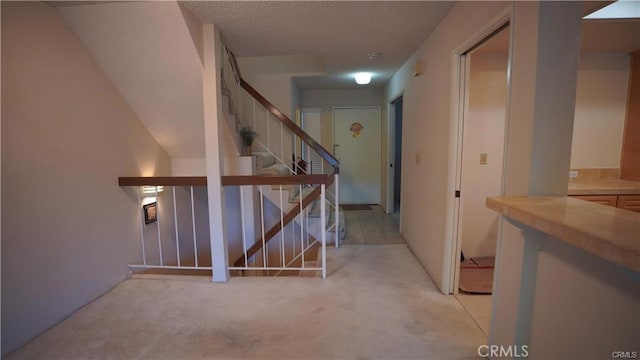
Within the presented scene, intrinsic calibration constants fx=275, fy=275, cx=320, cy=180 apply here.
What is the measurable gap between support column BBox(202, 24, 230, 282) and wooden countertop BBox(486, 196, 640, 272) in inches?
81.5

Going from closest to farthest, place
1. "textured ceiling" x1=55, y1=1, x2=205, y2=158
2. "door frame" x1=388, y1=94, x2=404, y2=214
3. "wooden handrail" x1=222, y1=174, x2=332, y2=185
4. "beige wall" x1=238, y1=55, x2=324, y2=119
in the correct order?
"textured ceiling" x1=55, y1=1, x2=205, y2=158 < "wooden handrail" x1=222, y1=174, x2=332, y2=185 < "beige wall" x1=238, y1=55, x2=324, y2=119 < "door frame" x1=388, y1=94, x2=404, y2=214

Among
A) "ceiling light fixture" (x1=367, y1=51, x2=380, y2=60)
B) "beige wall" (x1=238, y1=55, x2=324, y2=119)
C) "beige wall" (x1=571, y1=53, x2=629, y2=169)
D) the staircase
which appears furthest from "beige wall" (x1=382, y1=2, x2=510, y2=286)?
"beige wall" (x1=238, y1=55, x2=324, y2=119)

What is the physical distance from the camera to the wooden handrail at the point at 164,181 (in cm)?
244

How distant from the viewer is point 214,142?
2.38m

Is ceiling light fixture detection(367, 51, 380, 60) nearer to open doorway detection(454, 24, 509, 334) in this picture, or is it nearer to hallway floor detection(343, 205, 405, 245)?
open doorway detection(454, 24, 509, 334)

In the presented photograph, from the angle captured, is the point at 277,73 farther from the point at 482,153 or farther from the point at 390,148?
the point at 482,153

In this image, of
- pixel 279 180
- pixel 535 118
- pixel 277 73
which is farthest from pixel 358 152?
pixel 535 118

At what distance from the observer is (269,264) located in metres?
3.99

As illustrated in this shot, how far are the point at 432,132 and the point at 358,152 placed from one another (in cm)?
307

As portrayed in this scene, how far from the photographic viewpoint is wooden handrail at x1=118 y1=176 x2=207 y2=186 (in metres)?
2.44

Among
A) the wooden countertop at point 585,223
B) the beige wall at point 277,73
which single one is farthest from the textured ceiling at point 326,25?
the wooden countertop at point 585,223

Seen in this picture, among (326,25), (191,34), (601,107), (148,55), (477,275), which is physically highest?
(326,25)

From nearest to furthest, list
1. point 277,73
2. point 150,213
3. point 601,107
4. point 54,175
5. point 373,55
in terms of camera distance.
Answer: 1. point 54,175
2. point 601,107
3. point 150,213
4. point 373,55
5. point 277,73

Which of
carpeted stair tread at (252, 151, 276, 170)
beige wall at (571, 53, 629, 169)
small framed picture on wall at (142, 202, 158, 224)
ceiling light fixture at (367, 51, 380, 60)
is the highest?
ceiling light fixture at (367, 51, 380, 60)
